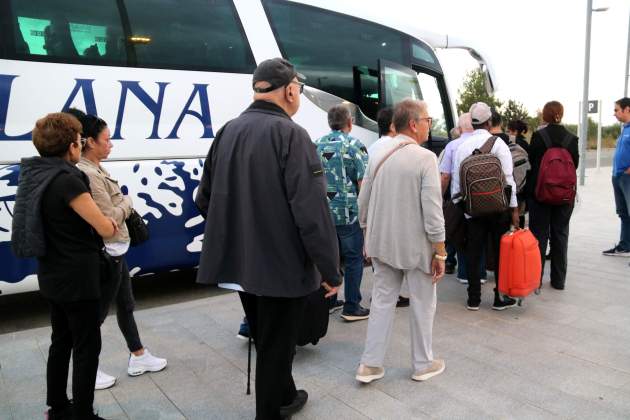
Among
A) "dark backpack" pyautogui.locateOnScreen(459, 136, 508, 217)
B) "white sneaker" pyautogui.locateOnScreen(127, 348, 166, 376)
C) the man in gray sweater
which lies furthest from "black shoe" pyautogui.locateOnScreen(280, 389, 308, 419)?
"dark backpack" pyautogui.locateOnScreen(459, 136, 508, 217)

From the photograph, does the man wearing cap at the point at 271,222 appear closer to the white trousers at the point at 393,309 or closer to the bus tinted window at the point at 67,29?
the white trousers at the point at 393,309

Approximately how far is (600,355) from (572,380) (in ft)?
1.76

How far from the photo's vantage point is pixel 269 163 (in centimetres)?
229

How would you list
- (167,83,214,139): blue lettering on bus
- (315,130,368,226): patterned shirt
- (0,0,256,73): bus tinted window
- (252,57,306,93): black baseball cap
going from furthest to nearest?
(167,83,214,139): blue lettering on bus < (0,0,256,73): bus tinted window < (315,130,368,226): patterned shirt < (252,57,306,93): black baseball cap

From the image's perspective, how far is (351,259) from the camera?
4340mm

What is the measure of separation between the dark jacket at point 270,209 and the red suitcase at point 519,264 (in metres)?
2.46

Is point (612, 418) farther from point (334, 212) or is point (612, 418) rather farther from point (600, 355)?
point (334, 212)

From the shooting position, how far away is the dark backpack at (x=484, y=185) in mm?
4262

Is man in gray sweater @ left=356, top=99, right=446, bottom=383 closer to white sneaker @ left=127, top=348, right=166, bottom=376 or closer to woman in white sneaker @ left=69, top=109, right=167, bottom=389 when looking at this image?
white sneaker @ left=127, top=348, right=166, bottom=376

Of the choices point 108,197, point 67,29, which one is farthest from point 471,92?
point 108,197

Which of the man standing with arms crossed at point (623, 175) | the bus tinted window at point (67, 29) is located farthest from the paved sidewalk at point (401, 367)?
the bus tinted window at point (67, 29)

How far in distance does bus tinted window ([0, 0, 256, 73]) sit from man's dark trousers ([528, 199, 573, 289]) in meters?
3.19

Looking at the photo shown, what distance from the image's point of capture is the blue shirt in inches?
252

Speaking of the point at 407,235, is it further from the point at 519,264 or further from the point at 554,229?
the point at 554,229
